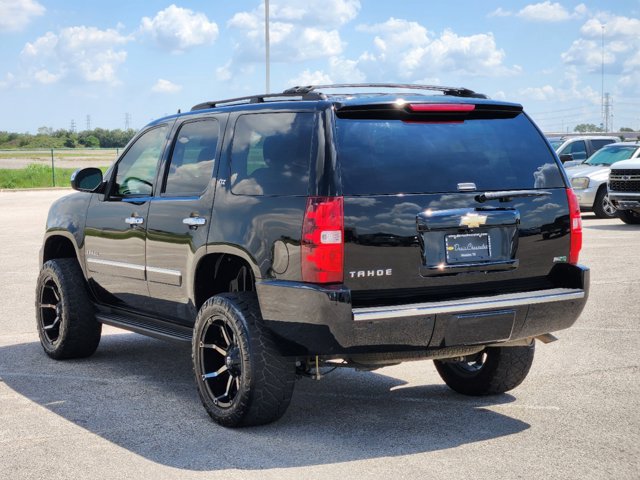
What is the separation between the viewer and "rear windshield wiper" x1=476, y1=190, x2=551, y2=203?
5.76 m

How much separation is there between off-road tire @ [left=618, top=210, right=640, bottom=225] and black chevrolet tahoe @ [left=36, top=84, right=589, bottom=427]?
1606cm

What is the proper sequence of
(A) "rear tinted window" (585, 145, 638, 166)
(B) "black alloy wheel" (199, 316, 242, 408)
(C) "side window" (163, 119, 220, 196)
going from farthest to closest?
1. (A) "rear tinted window" (585, 145, 638, 166)
2. (C) "side window" (163, 119, 220, 196)
3. (B) "black alloy wheel" (199, 316, 242, 408)

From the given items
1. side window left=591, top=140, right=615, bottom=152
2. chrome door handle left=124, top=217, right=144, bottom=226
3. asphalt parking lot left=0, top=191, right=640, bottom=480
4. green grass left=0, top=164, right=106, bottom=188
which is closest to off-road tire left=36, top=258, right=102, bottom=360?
asphalt parking lot left=0, top=191, right=640, bottom=480

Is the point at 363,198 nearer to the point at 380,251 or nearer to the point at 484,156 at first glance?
the point at 380,251

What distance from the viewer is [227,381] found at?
20.5ft

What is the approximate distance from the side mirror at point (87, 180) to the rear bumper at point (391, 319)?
256cm

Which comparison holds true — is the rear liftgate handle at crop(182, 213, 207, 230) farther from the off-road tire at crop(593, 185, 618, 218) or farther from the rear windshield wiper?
the off-road tire at crop(593, 185, 618, 218)

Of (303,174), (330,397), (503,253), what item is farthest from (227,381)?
(503,253)

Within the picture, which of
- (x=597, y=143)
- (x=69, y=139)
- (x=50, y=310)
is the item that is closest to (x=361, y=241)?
(x=50, y=310)

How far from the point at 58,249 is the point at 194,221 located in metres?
A: 2.48

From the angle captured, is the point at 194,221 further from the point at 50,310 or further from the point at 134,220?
the point at 50,310

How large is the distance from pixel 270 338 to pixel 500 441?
1377 mm

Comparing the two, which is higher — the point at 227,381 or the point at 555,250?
the point at 555,250

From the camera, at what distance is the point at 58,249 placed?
8.53 metres
